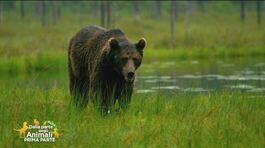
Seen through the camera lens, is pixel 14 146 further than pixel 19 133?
No

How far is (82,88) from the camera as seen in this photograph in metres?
Answer: 11.7

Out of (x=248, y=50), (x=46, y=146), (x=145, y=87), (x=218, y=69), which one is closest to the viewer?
(x=46, y=146)

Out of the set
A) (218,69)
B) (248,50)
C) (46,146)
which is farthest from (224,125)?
(248,50)

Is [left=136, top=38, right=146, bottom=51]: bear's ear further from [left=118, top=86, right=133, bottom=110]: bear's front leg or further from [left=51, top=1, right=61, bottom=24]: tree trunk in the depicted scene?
[left=51, top=1, right=61, bottom=24]: tree trunk

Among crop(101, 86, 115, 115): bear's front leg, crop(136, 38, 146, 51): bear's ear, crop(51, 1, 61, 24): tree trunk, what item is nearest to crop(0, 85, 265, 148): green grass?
crop(101, 86, 115, 115): bear's front leg

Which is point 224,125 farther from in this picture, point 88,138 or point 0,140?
point 0,140

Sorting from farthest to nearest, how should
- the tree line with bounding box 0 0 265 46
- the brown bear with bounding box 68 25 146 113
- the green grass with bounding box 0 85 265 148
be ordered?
the tree line with bounding box 0 0 265 46, the brown bear with bounding box 68 25 146 113, the green grass with bounding box 0 85 265 148

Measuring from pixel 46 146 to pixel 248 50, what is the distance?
72.4 feet

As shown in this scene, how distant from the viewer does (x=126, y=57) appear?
369 inches

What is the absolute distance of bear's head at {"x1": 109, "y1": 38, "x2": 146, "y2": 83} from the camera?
9.23 metres

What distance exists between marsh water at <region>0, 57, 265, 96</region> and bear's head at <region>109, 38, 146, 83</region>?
540 centimetres
